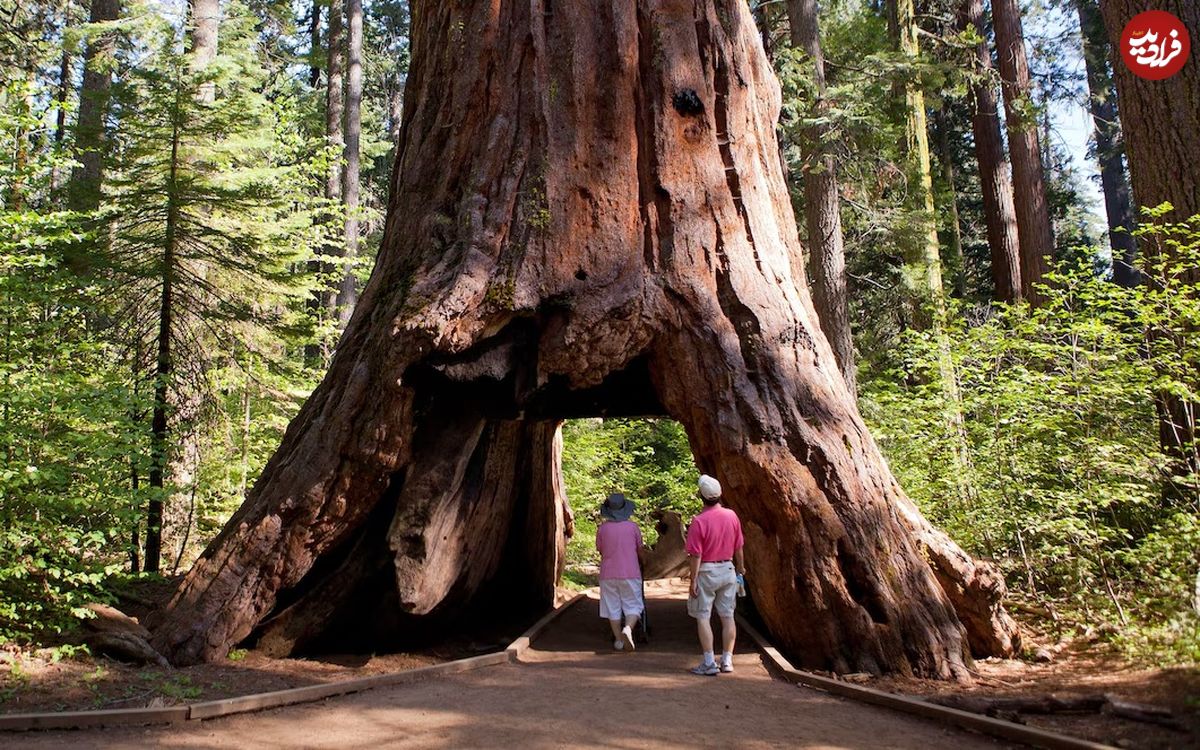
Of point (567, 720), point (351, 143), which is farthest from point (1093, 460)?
point (351, 143)

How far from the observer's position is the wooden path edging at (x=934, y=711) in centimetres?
451

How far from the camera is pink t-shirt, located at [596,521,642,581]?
877 centimetres

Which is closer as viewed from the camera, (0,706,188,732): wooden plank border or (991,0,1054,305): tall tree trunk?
(0,706,188,732): wooden plank border

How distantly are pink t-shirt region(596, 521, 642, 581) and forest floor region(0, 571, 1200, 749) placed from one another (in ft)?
2.72

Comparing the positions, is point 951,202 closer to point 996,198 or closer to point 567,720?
point 996,198

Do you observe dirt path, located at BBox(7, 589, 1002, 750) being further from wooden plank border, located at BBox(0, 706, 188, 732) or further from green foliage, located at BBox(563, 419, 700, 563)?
green foliage, located at BBox(563, 419, 700, 563)

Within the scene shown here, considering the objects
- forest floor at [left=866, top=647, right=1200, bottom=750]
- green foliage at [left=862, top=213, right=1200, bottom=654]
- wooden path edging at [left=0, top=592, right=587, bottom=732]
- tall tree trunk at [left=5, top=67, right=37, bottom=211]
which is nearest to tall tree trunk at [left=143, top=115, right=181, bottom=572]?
tall tree trunk at [left=5, top=67, right=37, bottom=211]

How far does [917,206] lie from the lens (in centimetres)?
1753

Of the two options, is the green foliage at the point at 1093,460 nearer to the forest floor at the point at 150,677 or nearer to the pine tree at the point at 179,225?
the forest floor at the point at 150,677

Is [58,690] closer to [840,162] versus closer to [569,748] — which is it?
[569,748]

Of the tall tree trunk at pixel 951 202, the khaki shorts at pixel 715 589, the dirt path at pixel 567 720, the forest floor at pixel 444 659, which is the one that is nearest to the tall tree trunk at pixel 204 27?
the forest floor at pixel 444 659

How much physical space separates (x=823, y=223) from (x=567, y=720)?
1135 cm

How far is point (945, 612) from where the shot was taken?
7.00m

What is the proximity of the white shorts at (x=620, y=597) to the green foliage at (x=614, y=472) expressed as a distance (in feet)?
23.5
